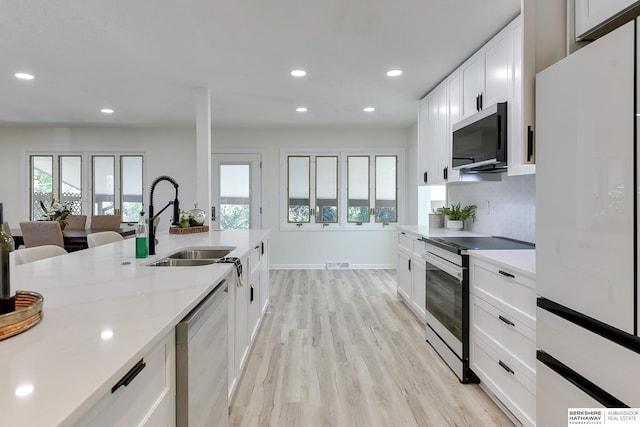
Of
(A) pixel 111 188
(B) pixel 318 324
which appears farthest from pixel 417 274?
(A) pixel 111 188

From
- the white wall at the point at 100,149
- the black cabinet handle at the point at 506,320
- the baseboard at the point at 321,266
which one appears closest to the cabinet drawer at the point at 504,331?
the black cabinet handle at the point at 506,320

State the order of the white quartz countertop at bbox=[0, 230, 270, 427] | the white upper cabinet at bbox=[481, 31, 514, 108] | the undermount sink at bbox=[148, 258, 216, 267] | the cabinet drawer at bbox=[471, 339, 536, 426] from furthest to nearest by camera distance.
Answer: the white upper cabinet at bbox=[481, 31, 514, 108]
the undermount sink at bbox=[148, 258, 216, 267]
the cabinet drawer at bbox=[471, 339, 536, 426]
the white quartz countertop at bbox=[0, 230, 270, 427]

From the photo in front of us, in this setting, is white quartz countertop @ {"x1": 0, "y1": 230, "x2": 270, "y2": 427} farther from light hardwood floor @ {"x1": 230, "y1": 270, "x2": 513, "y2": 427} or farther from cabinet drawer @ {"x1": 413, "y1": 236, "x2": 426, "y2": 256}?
cabinet drawer @ {"x1": 413, "y1": 236, "x2": 426, "y2": 256}

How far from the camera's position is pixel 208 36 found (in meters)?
2.78

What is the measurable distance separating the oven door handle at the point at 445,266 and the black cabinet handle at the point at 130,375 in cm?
204

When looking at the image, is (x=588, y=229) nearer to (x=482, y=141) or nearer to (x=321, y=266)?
(x=482, y=141)

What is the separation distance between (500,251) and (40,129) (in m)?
7.38

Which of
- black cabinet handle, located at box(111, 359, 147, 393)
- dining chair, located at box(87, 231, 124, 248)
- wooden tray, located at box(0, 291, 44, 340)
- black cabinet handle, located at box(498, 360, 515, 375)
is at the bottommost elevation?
black cabinet handle, located at box(498, 360, 515, 375)

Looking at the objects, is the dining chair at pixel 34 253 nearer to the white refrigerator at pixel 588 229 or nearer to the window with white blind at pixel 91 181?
the white refrigerator at pixel 588 229

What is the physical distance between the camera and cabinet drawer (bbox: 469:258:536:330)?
1.77 meters

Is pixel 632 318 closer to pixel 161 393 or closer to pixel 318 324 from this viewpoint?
pixel 161 393

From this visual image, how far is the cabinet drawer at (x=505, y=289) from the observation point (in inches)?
69.7

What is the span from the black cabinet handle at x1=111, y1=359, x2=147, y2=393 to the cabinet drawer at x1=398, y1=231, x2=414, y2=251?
3.13m

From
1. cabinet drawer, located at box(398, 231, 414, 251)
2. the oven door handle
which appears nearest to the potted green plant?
cabinet drawer, located at box(398, 231, 414, 251)
